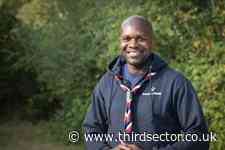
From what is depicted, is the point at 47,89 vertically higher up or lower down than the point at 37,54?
lower down

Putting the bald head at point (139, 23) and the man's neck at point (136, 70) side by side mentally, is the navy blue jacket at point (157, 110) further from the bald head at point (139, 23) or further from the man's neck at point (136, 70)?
the bald head at point (139, 23)

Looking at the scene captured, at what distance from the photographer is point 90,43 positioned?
342 inches

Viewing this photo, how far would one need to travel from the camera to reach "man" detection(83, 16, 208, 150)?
2.58 m

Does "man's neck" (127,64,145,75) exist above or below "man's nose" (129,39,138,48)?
below

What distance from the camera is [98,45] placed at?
831 cm

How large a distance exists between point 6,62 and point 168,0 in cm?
549

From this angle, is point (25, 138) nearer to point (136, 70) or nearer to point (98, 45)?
point (98, 45)

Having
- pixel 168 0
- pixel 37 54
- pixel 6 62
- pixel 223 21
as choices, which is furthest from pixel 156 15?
pixel 6 62

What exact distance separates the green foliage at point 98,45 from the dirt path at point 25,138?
0.47m

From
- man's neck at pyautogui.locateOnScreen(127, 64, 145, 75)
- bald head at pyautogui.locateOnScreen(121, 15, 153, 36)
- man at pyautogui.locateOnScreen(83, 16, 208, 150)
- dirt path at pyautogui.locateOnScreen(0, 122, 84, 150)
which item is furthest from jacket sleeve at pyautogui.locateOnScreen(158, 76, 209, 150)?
dirt path at pyautogui.locateOnScreen(0, 122, 84, 150)

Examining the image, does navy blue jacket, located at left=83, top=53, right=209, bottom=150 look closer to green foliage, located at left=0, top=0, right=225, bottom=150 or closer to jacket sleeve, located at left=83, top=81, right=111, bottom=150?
jacket sleeve, located at left=83, top=81, right=111, bottom=150

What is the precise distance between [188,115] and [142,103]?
9.7 inches

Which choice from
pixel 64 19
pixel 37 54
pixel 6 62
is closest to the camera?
pixel 64 19

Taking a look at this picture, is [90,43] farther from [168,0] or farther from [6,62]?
[6,62]
